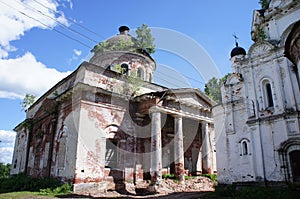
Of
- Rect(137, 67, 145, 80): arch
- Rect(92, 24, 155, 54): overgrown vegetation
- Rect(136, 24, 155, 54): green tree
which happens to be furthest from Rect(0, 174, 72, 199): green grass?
Rect(136, 24, 155, 54): green tree

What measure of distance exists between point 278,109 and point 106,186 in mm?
10424

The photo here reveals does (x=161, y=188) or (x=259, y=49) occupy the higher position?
(x=259, y=49)

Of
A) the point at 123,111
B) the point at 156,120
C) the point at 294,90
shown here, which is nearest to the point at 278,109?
the point at 294,90

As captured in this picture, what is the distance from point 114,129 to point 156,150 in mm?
2968

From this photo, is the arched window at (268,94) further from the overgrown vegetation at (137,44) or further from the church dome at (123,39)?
the church dome at (123,39)

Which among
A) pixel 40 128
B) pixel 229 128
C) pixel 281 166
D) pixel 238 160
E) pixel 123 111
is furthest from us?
pixel 40 128

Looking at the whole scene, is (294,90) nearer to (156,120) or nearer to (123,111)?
(156,120)

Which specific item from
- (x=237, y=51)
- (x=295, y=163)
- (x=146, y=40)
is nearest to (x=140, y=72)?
(x=146, y=40)

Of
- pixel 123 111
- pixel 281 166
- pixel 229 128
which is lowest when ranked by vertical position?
pixel 281 166

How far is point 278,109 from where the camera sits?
1314 cm

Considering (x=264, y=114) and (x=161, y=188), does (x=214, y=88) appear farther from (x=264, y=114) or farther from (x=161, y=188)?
(x=161, y=188)

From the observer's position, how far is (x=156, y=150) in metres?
15.2

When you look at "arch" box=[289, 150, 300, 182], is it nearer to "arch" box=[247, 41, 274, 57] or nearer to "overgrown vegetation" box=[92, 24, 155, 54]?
"arch" box=[247, 41, 274, 57]

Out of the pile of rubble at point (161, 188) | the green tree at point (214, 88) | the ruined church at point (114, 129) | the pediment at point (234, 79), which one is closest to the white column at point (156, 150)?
the ruined church at point (114, 129)
